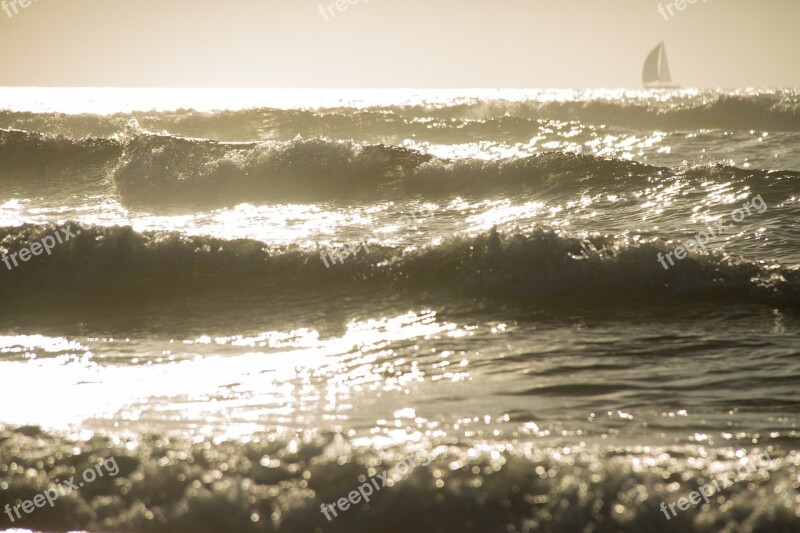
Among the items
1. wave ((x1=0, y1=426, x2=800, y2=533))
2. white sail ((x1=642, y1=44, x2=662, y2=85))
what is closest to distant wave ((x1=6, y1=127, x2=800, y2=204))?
wave ((x1=0, y1=426, x2=800, y2=533))

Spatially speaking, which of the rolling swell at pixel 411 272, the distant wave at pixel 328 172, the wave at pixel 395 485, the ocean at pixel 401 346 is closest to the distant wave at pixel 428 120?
the distant wave at pixel 328 172

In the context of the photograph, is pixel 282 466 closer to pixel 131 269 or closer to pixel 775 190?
pixel 131 269

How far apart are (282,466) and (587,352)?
8.49 ft

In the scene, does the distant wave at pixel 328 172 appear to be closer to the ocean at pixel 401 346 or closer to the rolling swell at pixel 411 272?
the ocean at pixel 401 346

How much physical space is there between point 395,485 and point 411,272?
4403mm

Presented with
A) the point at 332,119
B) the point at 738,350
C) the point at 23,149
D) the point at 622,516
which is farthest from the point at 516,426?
the point at 332,119

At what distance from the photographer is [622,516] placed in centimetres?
296

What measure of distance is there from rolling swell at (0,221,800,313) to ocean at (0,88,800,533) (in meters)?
0.03

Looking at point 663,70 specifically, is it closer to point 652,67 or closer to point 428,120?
point 652,67

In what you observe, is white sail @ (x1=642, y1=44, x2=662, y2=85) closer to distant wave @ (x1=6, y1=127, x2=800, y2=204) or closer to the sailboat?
the sailboat

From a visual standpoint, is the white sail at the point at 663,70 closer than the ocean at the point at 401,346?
No

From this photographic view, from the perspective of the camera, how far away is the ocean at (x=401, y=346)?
318 centimetres

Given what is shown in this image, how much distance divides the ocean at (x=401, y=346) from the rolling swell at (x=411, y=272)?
1.1 inches

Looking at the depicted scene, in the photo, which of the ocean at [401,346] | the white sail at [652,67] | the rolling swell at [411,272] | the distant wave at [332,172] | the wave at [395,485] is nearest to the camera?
the wave at [395,485]
